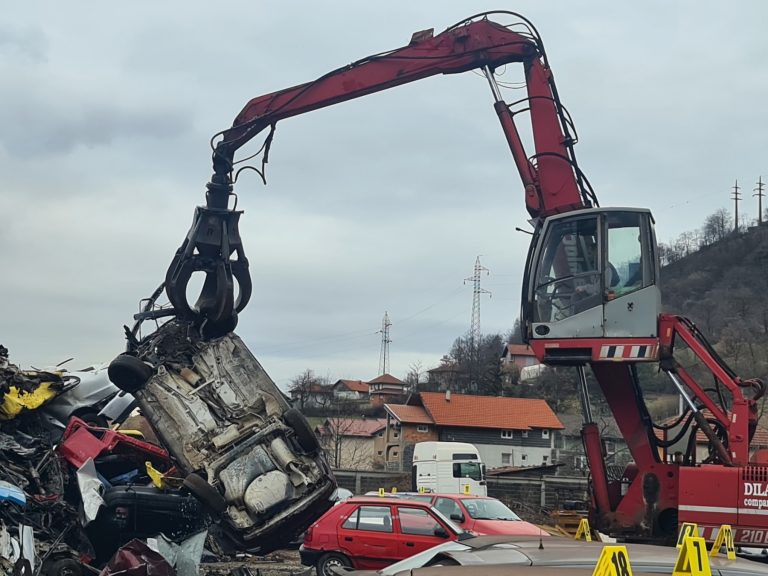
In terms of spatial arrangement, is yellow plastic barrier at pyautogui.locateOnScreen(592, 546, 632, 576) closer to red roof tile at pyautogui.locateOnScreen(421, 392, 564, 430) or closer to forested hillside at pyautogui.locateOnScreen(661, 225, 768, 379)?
red roof tile at pyautogui.locateOnScreen(421, 392, 564, 430)

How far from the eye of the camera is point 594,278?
10.7 m

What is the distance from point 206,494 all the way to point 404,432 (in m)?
47.0

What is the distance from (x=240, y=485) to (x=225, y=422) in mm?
902

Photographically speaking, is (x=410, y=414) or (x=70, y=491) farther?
(x=410, y=414)

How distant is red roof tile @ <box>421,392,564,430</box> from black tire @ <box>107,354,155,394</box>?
1842 inches

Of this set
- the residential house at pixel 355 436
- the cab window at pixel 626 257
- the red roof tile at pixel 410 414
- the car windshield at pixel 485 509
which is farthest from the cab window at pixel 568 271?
the red roof tile at pixel 410 414

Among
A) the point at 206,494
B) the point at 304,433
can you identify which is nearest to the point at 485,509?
the point at 304,433

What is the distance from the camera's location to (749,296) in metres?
92.6

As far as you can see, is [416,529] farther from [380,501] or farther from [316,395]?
[316,395]

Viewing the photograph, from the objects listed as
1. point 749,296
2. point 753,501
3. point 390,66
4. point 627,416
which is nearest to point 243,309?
point 390,66

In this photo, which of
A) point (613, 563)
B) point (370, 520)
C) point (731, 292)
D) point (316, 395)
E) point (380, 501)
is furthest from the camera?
point (731, 292)

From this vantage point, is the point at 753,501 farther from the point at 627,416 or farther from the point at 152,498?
the point at 152,498

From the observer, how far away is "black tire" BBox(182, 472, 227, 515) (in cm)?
1007

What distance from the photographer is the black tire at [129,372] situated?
10852 millimetres
